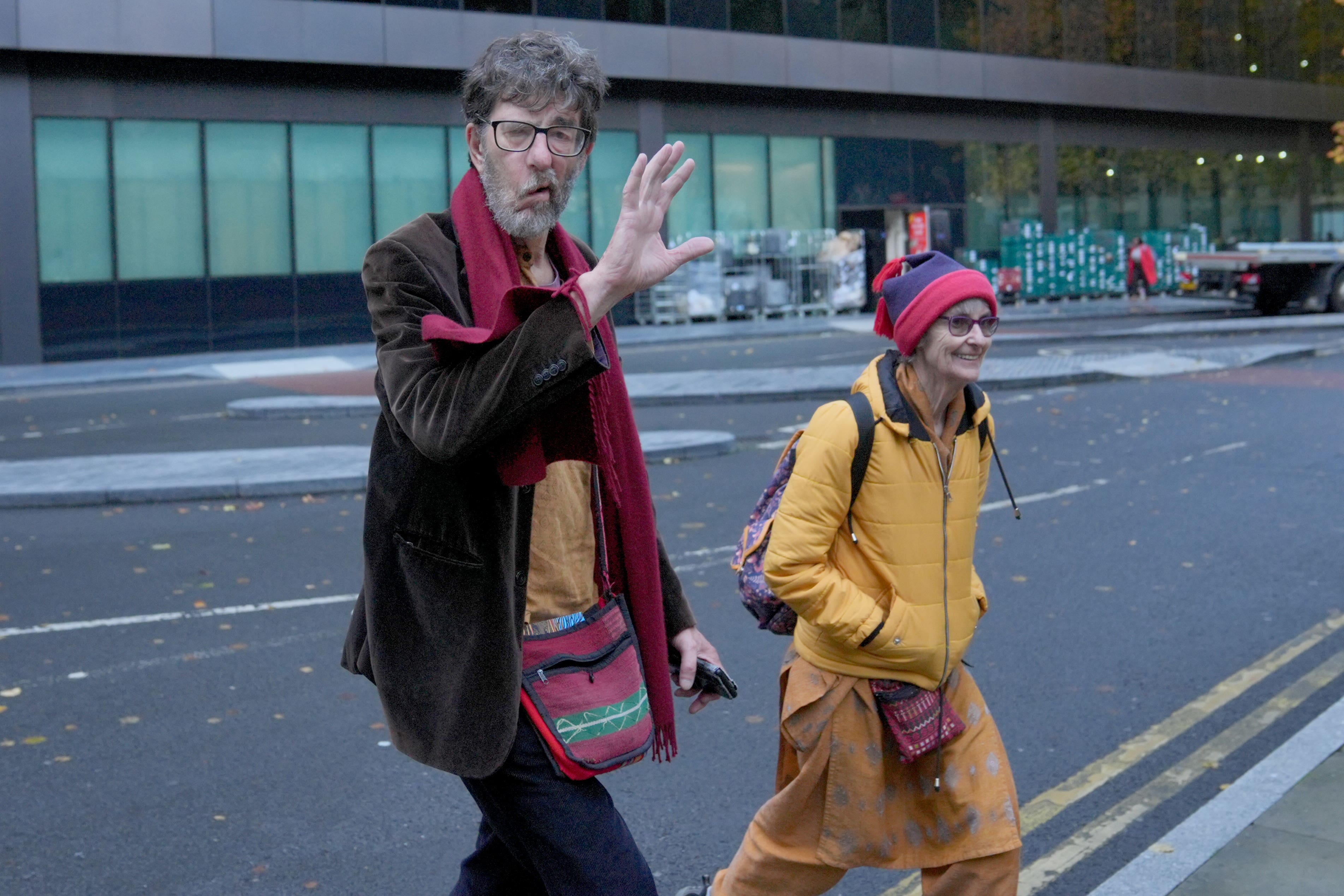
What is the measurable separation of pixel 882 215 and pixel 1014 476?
27.0m

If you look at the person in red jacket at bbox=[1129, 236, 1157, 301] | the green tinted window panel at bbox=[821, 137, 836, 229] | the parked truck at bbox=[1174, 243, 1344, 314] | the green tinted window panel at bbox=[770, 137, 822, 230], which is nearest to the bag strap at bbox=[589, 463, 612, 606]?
the parked truck at bbox=[1174, 243, 1344, 314]

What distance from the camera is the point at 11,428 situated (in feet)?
54.1

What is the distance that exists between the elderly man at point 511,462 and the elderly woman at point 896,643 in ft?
2.27

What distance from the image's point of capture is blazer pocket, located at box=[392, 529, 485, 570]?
246 cm

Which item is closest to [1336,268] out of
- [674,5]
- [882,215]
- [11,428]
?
[882,215]

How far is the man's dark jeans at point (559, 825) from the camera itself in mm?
2588

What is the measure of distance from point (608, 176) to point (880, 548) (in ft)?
98.6

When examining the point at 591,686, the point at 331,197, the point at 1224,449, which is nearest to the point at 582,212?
the point at 331,197

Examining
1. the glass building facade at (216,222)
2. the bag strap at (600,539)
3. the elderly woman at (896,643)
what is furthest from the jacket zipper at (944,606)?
the glass building facade at (216,222)

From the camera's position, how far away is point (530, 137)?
2.58 metres

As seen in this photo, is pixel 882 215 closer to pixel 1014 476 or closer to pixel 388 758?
pixel 1014 476

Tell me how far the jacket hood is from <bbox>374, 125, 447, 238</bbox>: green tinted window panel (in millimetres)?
26788

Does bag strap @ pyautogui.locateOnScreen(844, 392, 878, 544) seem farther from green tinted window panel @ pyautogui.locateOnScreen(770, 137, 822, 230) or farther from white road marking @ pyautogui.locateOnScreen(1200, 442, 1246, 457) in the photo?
green tinted window panel @ pyautogui.locateOnScreen(770, 137, 822, 230)

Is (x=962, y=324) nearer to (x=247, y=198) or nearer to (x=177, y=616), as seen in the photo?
(x=177, y=616)
